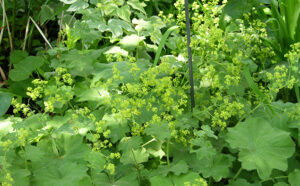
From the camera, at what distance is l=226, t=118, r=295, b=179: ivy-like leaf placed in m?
1.39

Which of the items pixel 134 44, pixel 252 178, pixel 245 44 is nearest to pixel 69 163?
pixel 252 178

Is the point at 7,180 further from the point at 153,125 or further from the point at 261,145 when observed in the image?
the point at 261,145

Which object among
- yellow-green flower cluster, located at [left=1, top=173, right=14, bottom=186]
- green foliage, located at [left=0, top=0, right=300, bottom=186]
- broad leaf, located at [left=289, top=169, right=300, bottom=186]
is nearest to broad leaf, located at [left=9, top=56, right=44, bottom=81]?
green foliage, located at [left=0, top=0, right=300, bottom=186]

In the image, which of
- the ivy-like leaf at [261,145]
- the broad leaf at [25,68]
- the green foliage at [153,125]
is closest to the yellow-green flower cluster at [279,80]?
the green foliage at [153,125]

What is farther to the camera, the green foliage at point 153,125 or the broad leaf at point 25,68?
the broad leaf at point 25,68

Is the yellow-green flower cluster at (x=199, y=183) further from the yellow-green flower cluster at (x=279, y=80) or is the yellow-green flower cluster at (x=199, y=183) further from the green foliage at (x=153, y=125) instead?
the yellow-green flower cluster at (x=279, y=80)

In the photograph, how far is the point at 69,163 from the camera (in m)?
1.46

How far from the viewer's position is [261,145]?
1.46 meters

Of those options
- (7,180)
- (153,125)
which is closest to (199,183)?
(153,125)

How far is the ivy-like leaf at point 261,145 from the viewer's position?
139 cm

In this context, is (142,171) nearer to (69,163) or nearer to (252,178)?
(69,163)

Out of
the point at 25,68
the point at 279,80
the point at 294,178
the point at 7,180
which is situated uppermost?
the point at 279,80

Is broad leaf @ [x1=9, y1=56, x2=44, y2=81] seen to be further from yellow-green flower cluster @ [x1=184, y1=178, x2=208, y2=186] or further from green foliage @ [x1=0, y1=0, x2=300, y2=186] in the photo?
yellow-green flower cluster @ [x1=184, y1=178, x2=208, y2=186]

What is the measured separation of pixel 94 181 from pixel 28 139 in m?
0.37
